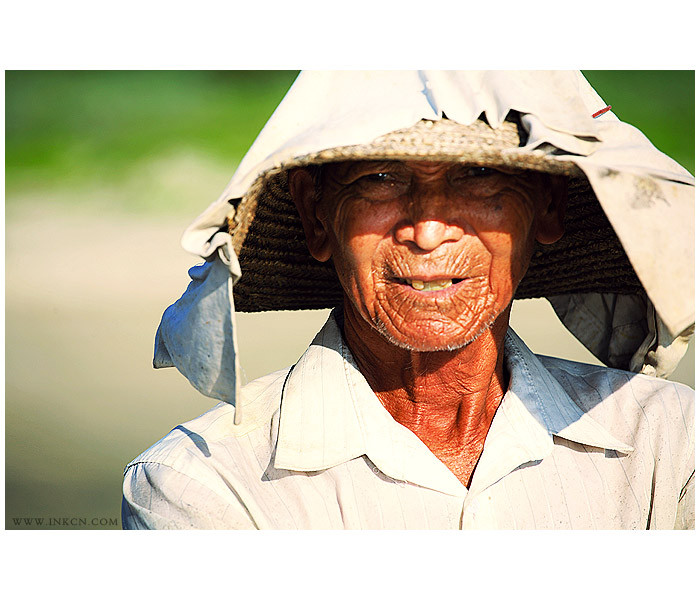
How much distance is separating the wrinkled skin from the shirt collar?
0.28ft

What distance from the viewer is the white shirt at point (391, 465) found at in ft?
5.05

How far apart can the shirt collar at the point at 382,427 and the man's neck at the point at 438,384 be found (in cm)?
5

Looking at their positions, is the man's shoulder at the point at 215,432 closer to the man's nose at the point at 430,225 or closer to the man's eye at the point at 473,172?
the man's nose at the point at 430,225

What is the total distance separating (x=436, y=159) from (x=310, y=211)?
403 mm

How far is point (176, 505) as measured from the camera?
1.53 m

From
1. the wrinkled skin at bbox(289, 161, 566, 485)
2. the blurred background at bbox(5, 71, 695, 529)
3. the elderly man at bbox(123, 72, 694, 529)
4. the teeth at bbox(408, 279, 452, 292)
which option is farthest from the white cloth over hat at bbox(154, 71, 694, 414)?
the blurred background at bbox(5, 71, 695, 529)

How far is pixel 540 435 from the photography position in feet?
5.36

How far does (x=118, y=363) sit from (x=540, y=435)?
5.13 ft

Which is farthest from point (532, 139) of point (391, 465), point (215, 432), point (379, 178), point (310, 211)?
point (215, 432)

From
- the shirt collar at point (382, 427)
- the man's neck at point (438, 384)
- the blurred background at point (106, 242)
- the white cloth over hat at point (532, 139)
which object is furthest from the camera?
the blurred background at point (106, 242)

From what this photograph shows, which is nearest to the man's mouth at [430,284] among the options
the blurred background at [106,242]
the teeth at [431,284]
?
the teeth at [431,284]

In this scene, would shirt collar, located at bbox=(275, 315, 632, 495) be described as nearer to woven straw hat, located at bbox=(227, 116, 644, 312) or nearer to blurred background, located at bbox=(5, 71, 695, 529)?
woven straw hat, located at bbox=(227, 116, 644, 312)

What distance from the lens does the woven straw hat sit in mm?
1305
